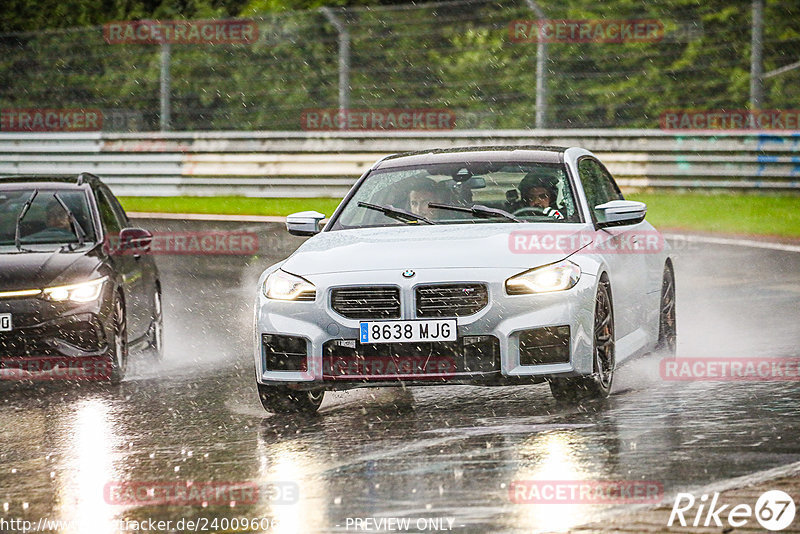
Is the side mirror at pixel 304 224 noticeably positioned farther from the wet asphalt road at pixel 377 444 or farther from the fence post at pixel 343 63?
the fence post at pixel 343 63

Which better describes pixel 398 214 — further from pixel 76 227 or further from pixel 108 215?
pixel 108 215

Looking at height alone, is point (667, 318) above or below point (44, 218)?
below

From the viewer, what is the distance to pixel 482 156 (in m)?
10.4

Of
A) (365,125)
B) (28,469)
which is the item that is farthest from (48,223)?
(365,125)

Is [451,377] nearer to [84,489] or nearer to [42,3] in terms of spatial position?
[84,489]

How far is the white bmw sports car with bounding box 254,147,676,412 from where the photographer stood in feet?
28.6

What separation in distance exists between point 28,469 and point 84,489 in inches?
26.4

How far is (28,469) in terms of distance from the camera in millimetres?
7895

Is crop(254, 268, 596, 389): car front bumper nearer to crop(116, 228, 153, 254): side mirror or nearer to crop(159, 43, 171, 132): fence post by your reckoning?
crop(116, 228, 153, 254): side mirror

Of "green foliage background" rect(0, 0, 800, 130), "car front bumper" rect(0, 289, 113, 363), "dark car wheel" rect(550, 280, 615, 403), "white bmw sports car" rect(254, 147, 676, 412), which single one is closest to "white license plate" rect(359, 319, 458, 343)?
"white bmw sports car" rect(254, 147, 676, 412)

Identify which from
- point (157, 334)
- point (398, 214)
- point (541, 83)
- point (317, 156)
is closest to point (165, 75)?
point (317, 156)

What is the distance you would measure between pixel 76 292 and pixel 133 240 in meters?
1.04

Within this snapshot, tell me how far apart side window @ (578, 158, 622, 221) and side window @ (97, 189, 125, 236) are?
3520 mm

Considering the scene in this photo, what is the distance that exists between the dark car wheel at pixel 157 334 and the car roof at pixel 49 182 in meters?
1.06
